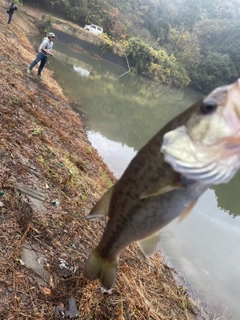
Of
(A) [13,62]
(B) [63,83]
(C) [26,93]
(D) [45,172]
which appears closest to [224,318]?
(D) [45,172]

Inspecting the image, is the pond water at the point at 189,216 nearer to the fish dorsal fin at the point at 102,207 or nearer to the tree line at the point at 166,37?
the fish dorsal fin at the point at 102,207

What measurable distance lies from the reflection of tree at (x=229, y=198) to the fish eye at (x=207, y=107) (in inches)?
468

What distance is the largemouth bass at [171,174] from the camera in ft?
4.48

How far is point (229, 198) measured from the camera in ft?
45.0

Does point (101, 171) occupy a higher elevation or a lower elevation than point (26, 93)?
lower

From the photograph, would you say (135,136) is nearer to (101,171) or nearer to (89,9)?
(101,171)

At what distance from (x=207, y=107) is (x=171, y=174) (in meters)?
0.38

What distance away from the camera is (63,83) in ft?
57.3

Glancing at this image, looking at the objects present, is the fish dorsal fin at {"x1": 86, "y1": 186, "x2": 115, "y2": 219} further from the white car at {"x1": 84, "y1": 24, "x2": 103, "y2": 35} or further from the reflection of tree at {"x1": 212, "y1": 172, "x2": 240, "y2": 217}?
the white car at {"x1": 84, "y1": 24, "x2": 103, "y2": 35}

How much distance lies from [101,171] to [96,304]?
17.3 ft

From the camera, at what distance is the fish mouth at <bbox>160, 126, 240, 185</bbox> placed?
135 centimetres

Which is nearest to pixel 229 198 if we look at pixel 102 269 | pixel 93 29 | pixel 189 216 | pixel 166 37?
pixel 189 216

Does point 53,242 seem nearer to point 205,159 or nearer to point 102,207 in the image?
point 102,207

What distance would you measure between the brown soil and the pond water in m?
1.54
